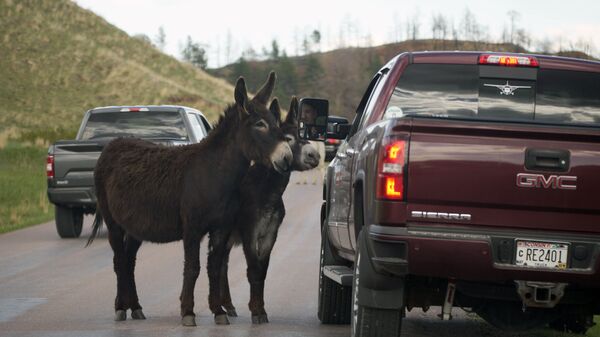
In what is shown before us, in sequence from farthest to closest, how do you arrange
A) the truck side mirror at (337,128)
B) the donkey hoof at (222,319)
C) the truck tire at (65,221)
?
the truck tire at (65,221)
the donkey hoof at (222,319)
the truck side mirror at (337,128)

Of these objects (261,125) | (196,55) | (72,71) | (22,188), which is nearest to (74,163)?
(261,125)

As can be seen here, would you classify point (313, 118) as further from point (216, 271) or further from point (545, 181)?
point (545, 181)

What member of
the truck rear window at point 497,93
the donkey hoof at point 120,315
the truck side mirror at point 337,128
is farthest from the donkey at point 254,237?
the truck rear window at point 497,93

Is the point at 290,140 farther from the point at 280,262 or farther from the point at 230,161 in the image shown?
the point at 280,262

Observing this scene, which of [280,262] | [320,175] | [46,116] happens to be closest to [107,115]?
[280,262]

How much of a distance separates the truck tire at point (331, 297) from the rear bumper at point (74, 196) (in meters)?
9.43

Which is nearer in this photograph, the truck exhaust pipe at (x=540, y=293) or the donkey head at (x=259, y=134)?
the truck exhaust pipe at (x=540, y=293)

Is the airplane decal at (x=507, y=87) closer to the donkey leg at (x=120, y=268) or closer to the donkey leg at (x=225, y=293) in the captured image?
the donkey leg at (x=225, y=293)

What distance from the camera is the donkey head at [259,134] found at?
11293 millimetres

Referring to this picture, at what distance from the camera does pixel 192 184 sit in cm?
1138

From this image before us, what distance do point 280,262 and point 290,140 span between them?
4151 mm

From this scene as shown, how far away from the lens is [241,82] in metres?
11.3

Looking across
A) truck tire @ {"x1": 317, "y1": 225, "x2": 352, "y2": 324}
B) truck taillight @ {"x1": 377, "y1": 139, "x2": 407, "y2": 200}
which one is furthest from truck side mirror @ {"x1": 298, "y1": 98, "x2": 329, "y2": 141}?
truck taillight @ {"x1": 377, "y1": 139, "x2": 407, "y2": 200}

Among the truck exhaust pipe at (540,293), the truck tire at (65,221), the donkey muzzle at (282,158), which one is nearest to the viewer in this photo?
the truck exhaust pipe at (540,293)
